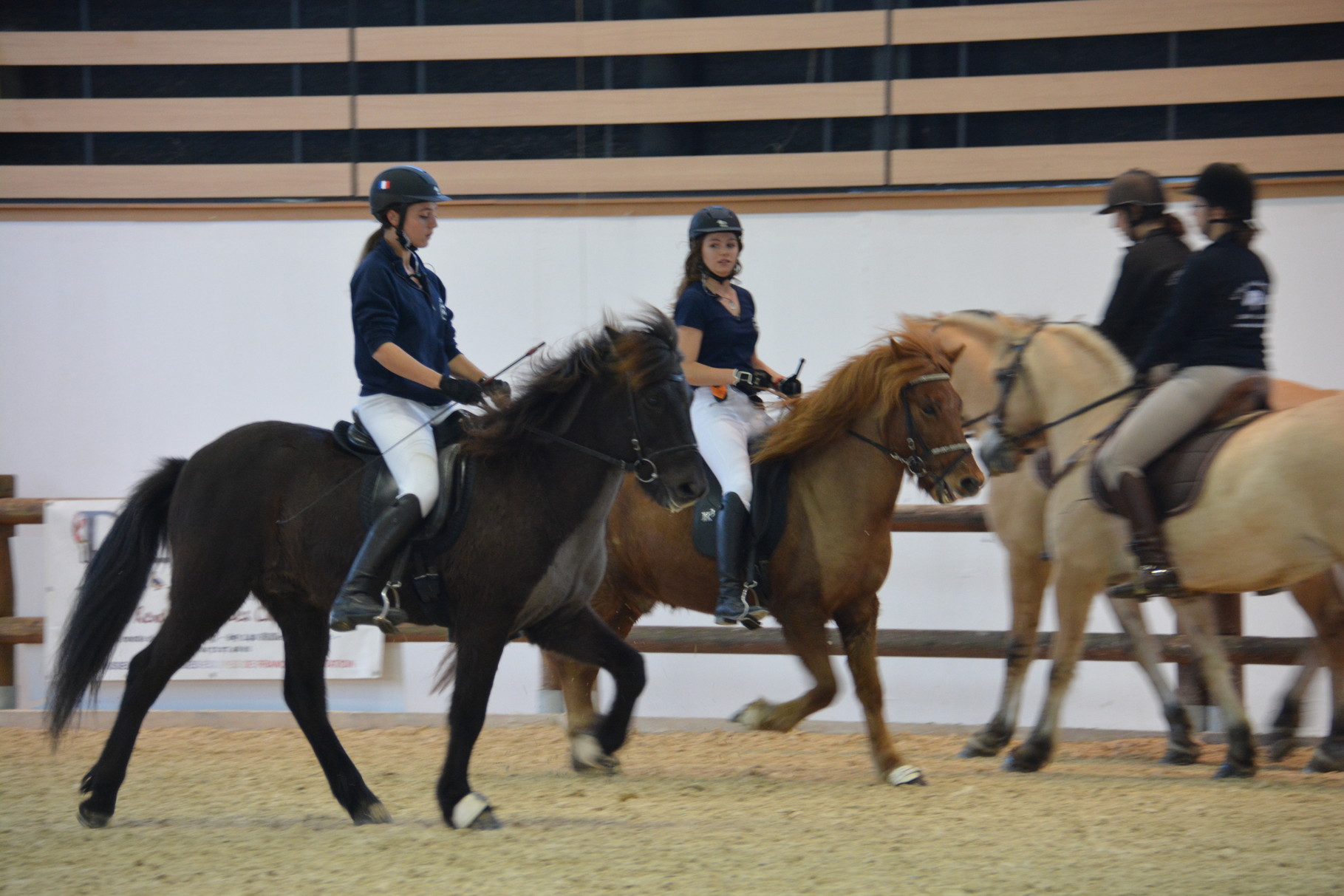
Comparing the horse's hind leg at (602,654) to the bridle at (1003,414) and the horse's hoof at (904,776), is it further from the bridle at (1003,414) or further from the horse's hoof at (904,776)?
the bridle at (1003,414)

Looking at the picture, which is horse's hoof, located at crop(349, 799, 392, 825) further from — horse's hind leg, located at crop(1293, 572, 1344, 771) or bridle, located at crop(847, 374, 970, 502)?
horse's hind leg, located at crop(1293, 572, 1344, 771)

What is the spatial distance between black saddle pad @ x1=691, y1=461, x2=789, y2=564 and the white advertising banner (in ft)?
9.24

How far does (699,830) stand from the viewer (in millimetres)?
3895

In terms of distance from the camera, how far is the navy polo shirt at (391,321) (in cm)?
406

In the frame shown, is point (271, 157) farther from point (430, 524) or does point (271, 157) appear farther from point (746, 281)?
point (430, 524)

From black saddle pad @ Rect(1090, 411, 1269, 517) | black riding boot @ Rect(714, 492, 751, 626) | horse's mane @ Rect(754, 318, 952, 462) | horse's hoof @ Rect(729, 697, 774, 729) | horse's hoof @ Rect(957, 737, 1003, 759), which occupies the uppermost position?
horse's mane @ Rect(754, 318, 952, 462)

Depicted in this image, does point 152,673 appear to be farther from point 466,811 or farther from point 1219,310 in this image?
point 1219,310

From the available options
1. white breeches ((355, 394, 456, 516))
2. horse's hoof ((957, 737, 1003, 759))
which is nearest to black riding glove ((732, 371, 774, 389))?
white breeches ((355, 394, 456, 516))

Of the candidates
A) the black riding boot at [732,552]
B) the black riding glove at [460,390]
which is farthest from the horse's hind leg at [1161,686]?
the black riding glove at [460,390]

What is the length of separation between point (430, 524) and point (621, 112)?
4.91 metres

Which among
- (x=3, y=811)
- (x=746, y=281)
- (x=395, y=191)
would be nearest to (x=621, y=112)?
(x=746, y=281)

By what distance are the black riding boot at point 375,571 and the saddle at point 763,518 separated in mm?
1282

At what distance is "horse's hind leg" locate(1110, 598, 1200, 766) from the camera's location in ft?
17.3

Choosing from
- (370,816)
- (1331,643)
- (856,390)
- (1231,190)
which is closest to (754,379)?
(856,390)
